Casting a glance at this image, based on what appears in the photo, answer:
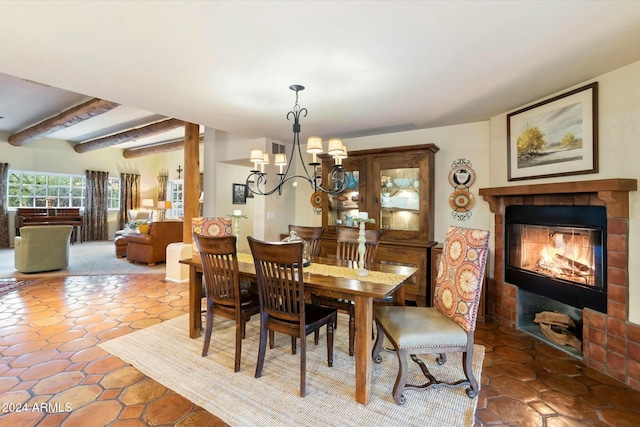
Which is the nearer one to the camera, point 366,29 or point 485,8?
point 485,8

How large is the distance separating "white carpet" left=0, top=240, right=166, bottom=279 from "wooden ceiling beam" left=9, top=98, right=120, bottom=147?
2.74m

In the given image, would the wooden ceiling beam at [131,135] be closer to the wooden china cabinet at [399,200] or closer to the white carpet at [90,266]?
the white carpet at [90,266]

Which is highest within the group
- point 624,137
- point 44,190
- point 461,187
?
point 44,190

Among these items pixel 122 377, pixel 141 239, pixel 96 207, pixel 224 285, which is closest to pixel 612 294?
pixel 224 285

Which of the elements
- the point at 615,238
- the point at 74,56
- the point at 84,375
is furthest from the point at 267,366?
the point at 615,238

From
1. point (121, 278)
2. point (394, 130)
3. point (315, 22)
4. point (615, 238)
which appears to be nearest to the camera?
point (315, 22)

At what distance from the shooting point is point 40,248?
5176mm

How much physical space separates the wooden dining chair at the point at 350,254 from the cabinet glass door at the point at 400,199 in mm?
982

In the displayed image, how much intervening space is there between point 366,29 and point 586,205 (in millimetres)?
2272

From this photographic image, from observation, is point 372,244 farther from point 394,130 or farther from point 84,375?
point 84,375

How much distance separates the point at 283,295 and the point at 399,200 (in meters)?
2.40

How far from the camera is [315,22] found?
5.65 feet

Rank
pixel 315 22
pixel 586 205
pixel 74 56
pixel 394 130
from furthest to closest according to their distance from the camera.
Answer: pixel 394 130
pixel 586 205
pixel 74 56
pixel 315 22

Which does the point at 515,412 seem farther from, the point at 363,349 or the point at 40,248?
the point at 40,248
